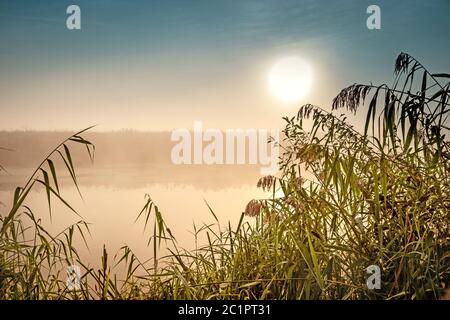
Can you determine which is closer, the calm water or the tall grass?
the tall grass

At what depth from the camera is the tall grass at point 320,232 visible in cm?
134

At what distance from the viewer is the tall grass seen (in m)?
1.34

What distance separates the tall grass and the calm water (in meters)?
0.03

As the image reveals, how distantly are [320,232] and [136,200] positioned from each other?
1.68 ft

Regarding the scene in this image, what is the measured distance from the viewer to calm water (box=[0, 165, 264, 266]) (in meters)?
1.52

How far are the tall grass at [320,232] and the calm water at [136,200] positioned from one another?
0.03m

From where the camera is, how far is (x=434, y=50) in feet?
5.12

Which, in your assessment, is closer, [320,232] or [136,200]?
[320,232]

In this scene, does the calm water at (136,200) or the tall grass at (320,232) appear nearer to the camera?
the tall grass at (320,232)

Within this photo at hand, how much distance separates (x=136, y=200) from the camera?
1.54m

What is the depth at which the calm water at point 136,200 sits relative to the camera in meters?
1.52

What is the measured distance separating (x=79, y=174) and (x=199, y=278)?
17.4 inches

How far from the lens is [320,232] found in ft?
4.58
